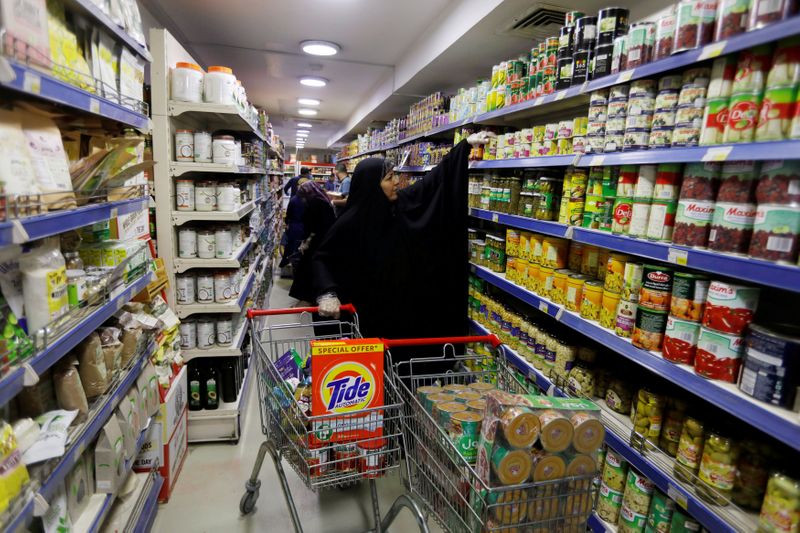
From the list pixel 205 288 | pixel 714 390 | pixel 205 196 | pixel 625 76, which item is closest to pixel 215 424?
pixel 205 288

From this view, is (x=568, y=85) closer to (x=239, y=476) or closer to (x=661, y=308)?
(x=661, y=308)

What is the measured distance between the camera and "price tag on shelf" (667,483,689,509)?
1537mm

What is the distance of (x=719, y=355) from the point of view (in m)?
1.44

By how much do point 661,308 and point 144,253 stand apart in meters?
2.25

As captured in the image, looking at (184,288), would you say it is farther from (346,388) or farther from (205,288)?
(346,388)

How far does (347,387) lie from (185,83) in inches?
89.3

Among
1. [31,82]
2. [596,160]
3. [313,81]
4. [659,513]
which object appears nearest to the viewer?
[31,82]

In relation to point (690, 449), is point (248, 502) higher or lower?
lower

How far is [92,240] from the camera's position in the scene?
2020 millimetres

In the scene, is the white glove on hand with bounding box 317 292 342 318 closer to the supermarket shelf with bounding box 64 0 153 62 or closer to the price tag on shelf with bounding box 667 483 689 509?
the supermarket shelf with bounding box 64 0 153 62

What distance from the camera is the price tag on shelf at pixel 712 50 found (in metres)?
1.40

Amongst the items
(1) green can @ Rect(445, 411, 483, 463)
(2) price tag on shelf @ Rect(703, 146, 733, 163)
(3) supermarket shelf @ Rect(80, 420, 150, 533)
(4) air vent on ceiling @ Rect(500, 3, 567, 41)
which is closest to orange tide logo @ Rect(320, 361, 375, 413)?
(1) green can @ Rect(445, 411, 483, 463)

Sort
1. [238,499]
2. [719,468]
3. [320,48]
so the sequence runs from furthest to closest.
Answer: [320,48] → [238,499] → [719,468]

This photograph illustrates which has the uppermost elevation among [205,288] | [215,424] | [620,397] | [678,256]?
[678,256]
